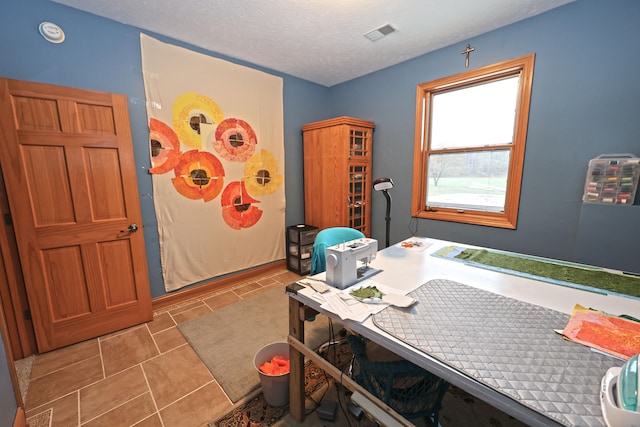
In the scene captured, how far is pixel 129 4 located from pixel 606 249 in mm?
4257

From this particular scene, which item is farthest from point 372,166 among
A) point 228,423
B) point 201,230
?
point 228,423

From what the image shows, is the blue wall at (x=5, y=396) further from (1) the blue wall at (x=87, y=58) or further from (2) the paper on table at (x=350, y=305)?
(2) the paper on table at (x=350, y=305)

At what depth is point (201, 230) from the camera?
2.91 metres

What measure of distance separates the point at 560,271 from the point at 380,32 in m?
2.49

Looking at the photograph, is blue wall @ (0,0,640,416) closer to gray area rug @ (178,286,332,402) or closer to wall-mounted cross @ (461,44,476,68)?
wall-mounted cross @ (461,44,476,68)

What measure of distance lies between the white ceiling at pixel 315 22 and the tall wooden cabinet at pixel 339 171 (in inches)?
32.8

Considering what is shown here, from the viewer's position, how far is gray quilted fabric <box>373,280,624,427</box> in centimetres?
69

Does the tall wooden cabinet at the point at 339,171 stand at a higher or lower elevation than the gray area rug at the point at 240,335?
higher

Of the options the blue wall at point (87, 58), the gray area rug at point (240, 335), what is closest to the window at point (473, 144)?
the gray area rug at point (240, 335)

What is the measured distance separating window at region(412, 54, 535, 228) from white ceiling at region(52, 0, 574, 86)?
42 cm

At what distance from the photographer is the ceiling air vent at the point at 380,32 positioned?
2.42m

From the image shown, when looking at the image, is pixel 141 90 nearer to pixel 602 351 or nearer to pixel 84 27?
pixel 84 27

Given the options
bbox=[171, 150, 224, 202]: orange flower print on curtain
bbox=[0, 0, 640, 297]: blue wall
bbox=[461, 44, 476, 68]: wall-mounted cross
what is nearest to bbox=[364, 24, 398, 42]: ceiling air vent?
bbox=[0, 0, 640, 297]: blue wall

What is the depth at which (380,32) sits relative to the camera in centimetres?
248
